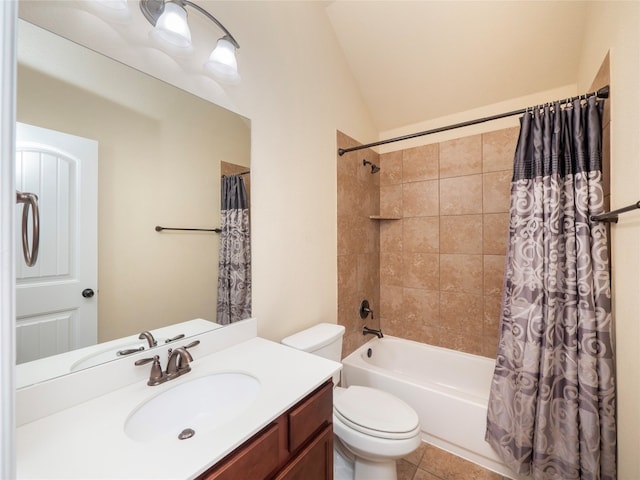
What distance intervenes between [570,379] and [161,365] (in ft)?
5.91

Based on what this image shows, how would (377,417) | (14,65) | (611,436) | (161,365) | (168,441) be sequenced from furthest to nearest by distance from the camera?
(377,417), (611,436), (161,365), (168,441), (14,65)

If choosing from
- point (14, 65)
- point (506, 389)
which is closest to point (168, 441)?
point (14, 65)

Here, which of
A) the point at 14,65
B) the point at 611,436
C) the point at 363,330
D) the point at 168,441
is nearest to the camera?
the point at 14,65

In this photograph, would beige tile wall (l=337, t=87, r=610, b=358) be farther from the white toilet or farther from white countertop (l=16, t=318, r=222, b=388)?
white countertop (l=16, t=318, r=222, b=388)

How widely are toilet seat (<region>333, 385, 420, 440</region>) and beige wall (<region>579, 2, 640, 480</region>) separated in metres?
0.80

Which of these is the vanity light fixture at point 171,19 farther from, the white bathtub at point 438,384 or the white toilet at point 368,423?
the white bathtub at point 438,384

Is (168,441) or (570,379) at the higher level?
(168,441)

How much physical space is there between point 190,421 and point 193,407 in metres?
0.04

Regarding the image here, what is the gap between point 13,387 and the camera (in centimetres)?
38

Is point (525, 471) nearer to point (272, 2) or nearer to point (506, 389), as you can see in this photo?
point (506, 389)

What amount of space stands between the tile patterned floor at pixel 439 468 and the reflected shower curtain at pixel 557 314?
0.66 ft

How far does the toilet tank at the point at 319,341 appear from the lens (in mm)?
1445

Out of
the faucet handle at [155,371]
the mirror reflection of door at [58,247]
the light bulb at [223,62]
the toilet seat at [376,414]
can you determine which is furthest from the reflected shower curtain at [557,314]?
the mirror reflection of door at [58,247]

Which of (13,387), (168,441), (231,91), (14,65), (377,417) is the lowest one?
(377,417)
